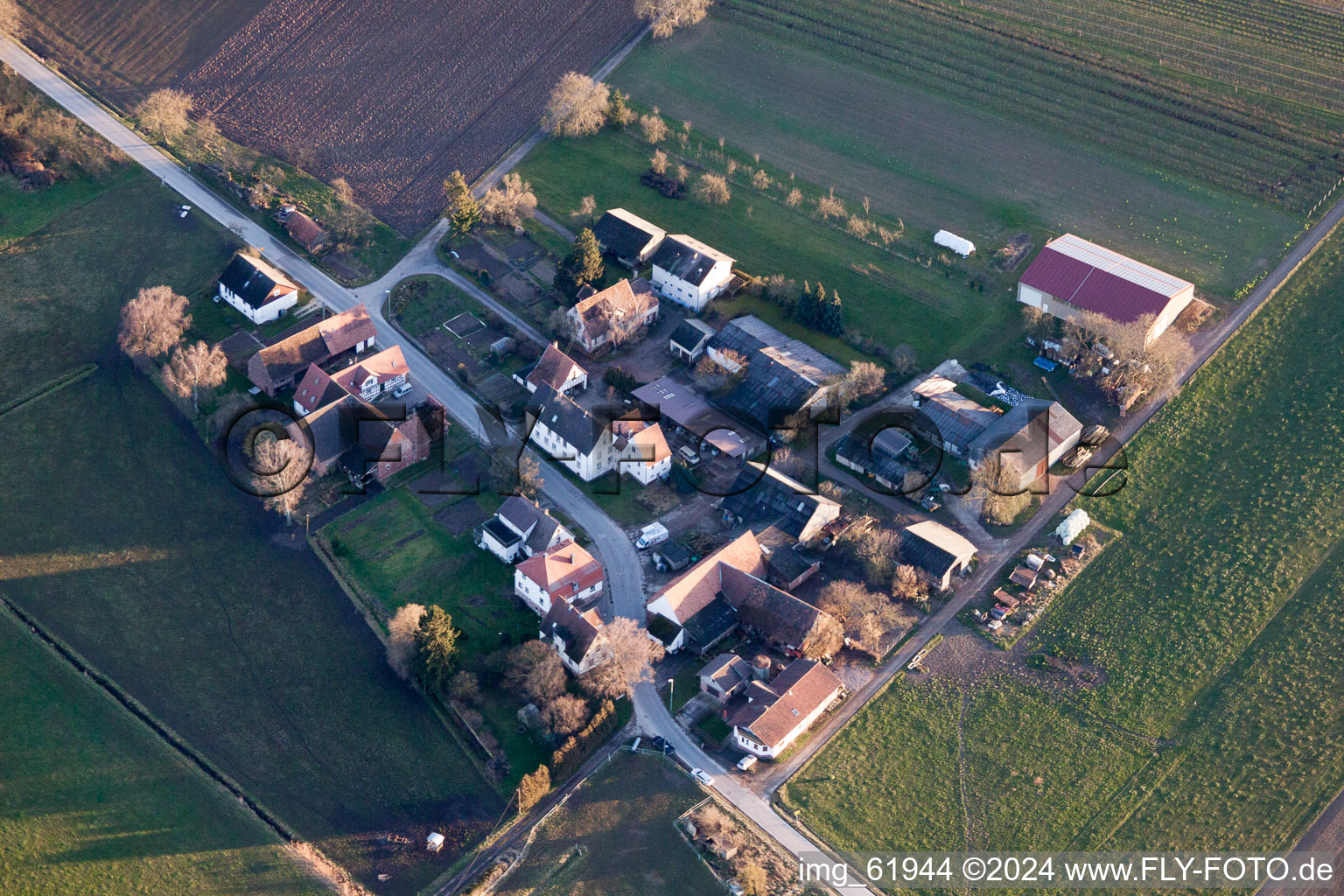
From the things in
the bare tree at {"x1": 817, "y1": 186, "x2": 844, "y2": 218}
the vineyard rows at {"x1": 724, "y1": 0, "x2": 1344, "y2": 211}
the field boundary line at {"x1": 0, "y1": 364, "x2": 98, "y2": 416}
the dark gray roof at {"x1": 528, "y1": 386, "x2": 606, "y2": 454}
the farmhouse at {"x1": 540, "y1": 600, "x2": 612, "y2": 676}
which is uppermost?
the vineyard rows at {"x1": 724, "y1": 0, "x2": 1344, "y2": 211}

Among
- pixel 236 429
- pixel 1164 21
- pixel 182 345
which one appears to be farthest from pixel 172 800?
pixel 1164 21

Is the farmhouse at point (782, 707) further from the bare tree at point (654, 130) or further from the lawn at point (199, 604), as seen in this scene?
the bare tree at point (654, 130)

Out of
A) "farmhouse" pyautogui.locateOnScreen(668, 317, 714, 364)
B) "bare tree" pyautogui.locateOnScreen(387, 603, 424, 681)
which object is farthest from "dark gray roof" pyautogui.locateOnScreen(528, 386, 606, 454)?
"bare tree" pyautogui.locateOnScreen(387, 603, 424, 681)

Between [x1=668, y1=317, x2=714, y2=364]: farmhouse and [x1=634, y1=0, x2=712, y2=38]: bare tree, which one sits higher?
[x1=634, y1=0, x2=712, y2=38]: bare tree

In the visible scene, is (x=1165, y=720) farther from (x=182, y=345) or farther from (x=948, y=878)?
(x=182, y=345)

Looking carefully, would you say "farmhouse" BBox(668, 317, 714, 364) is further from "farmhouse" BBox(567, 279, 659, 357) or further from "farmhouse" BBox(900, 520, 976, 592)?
"farmhouse" BBox(900, 520, 976, 592)

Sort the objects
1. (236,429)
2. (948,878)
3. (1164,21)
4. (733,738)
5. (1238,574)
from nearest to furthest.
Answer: (948,878)
(733,738)
(1238,574)
(236,429)
(1164,21)
